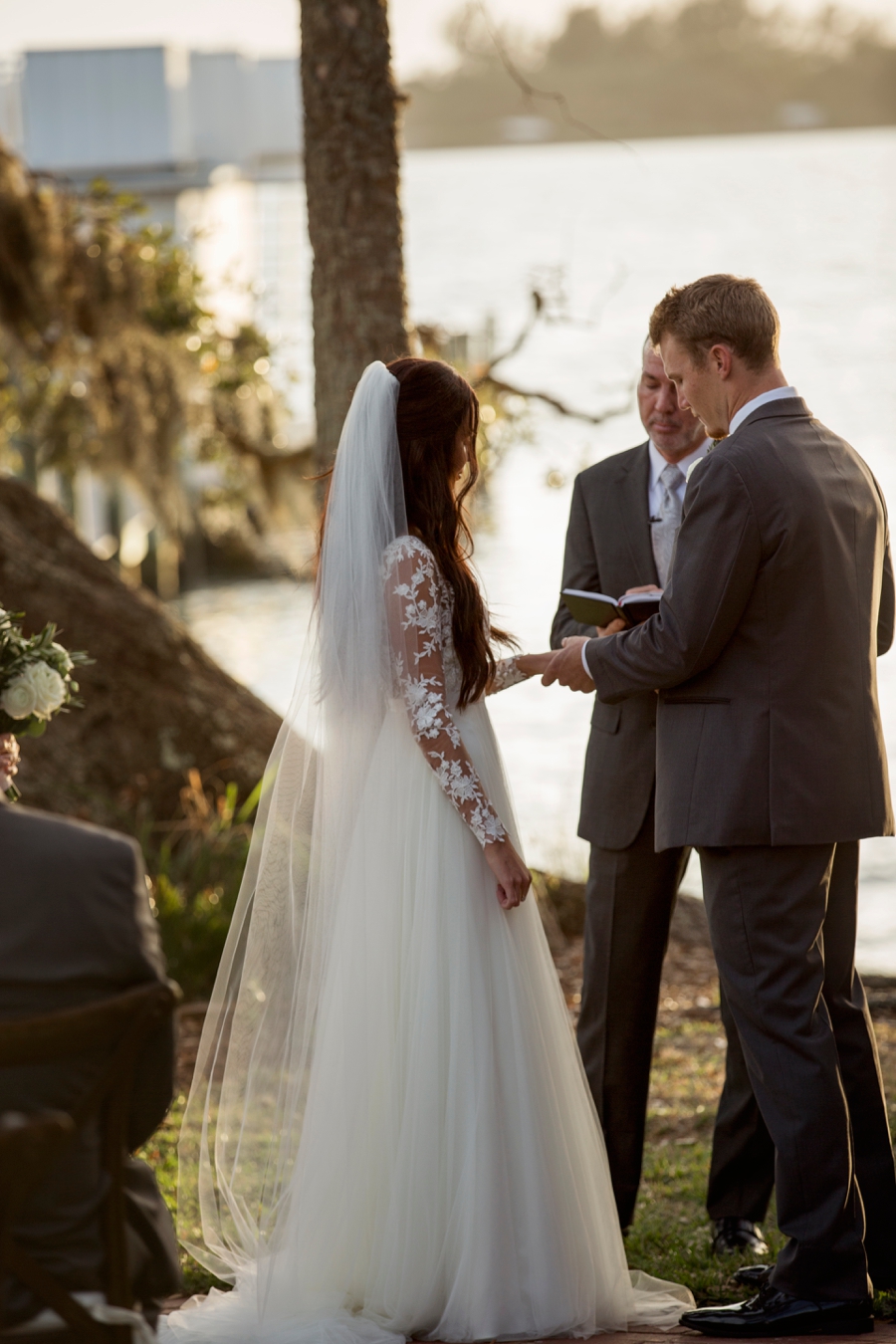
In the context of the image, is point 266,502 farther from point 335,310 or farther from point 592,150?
point 592,150

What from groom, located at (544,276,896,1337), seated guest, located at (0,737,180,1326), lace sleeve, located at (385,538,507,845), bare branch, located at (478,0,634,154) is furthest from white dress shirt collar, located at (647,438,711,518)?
bare branch, located at (478,0,634,154)

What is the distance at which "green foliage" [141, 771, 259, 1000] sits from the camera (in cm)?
599

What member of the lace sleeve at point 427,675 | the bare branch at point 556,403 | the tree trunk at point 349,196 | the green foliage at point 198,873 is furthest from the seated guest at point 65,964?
the bare branch at point 556,403

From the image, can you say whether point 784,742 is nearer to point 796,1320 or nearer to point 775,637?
point 775,637

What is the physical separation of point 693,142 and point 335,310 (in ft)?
65.3

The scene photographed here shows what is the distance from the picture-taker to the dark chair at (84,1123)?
1828mm

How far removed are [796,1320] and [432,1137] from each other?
85 cm

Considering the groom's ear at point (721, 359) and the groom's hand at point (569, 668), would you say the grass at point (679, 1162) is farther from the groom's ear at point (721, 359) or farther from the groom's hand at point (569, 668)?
the groom's ear at point (721, 359)

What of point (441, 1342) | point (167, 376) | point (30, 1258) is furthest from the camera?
point (167, 376)

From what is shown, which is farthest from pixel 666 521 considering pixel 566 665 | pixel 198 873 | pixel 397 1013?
pixel 198 873

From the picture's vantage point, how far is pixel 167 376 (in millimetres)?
8438

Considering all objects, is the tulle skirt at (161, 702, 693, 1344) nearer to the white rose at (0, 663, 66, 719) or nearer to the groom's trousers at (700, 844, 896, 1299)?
the groom's trousers at (700, 844, 896, 1299)

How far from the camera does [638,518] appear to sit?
12.4ft

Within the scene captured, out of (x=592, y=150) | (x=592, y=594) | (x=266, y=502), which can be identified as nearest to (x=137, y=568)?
(x=592, y=150)
